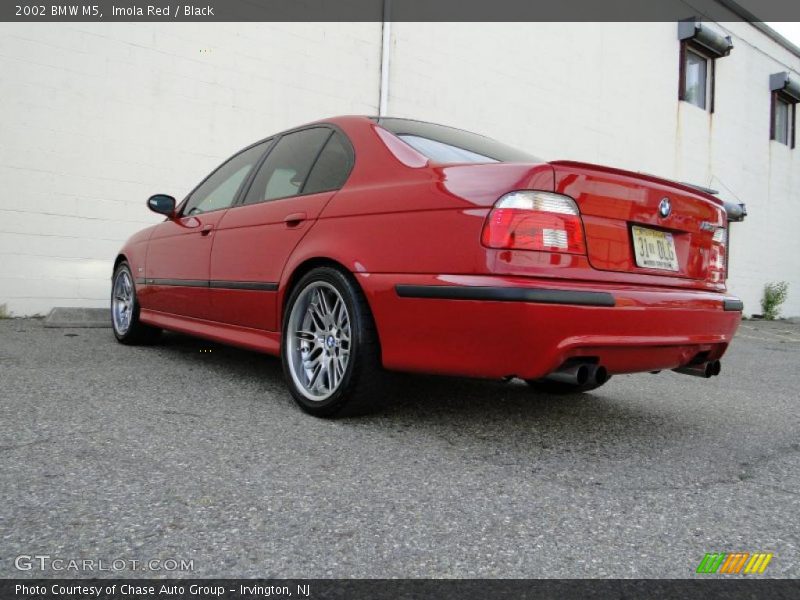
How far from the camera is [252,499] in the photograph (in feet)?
5.98

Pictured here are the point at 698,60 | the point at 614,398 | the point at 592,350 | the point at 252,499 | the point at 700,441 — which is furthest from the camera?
the point at 698,60

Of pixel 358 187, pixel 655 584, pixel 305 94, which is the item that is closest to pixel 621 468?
pixel 655 584

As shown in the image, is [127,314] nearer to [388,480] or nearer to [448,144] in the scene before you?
[448,144]

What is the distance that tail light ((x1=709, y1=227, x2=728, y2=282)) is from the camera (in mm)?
2816

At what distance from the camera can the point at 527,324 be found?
2.15 meters

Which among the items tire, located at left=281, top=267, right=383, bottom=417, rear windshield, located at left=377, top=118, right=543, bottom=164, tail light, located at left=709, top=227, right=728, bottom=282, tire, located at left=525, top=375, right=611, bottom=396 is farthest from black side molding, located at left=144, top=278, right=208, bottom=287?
tail light, located at left=709, top=227, right=728, bottom=282

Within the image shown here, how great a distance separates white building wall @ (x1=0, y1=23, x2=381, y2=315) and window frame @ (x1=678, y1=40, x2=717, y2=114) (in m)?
8.05

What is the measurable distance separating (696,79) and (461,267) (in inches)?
500

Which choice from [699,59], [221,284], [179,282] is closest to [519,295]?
[221,284]

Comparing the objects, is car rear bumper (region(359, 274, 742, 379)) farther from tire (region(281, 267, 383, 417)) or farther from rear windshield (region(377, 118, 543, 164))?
rear windshield (region(377, 118, 543, 164))

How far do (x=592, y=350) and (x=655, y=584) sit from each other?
93 centimetres
